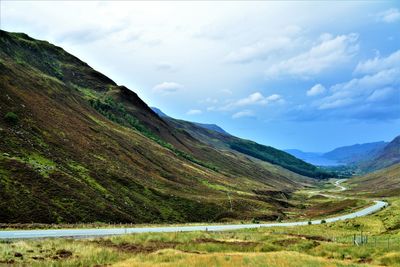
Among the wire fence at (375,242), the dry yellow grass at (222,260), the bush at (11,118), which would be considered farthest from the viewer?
the bush at (11,118)

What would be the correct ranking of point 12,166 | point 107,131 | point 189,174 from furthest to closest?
1. point 189,174
2. point 107,131
3. point 12,166

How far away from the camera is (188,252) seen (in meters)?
40.2

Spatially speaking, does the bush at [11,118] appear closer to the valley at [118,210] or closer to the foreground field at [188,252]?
the valley at [118,210]

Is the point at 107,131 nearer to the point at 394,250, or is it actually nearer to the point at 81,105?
the point at 81,105

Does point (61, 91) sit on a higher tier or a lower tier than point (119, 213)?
higher

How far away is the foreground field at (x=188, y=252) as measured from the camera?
108 ft

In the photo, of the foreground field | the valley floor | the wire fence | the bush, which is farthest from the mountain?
the wire fence

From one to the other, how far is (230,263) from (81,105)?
426 ft

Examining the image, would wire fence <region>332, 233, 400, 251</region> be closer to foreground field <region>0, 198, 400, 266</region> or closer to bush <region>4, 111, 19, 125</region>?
foreground field <region>0, 198, 400, 266</region>

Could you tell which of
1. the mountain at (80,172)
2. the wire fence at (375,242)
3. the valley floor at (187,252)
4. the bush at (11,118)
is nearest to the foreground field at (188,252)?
the valley floor at (187,252)

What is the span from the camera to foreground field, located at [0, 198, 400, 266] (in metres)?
33.0

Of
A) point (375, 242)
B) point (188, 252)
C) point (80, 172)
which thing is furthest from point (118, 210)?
point (375, 242)

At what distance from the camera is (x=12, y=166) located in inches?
2741

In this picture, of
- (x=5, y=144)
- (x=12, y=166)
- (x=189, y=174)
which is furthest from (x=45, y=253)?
(x=189, y=174)
